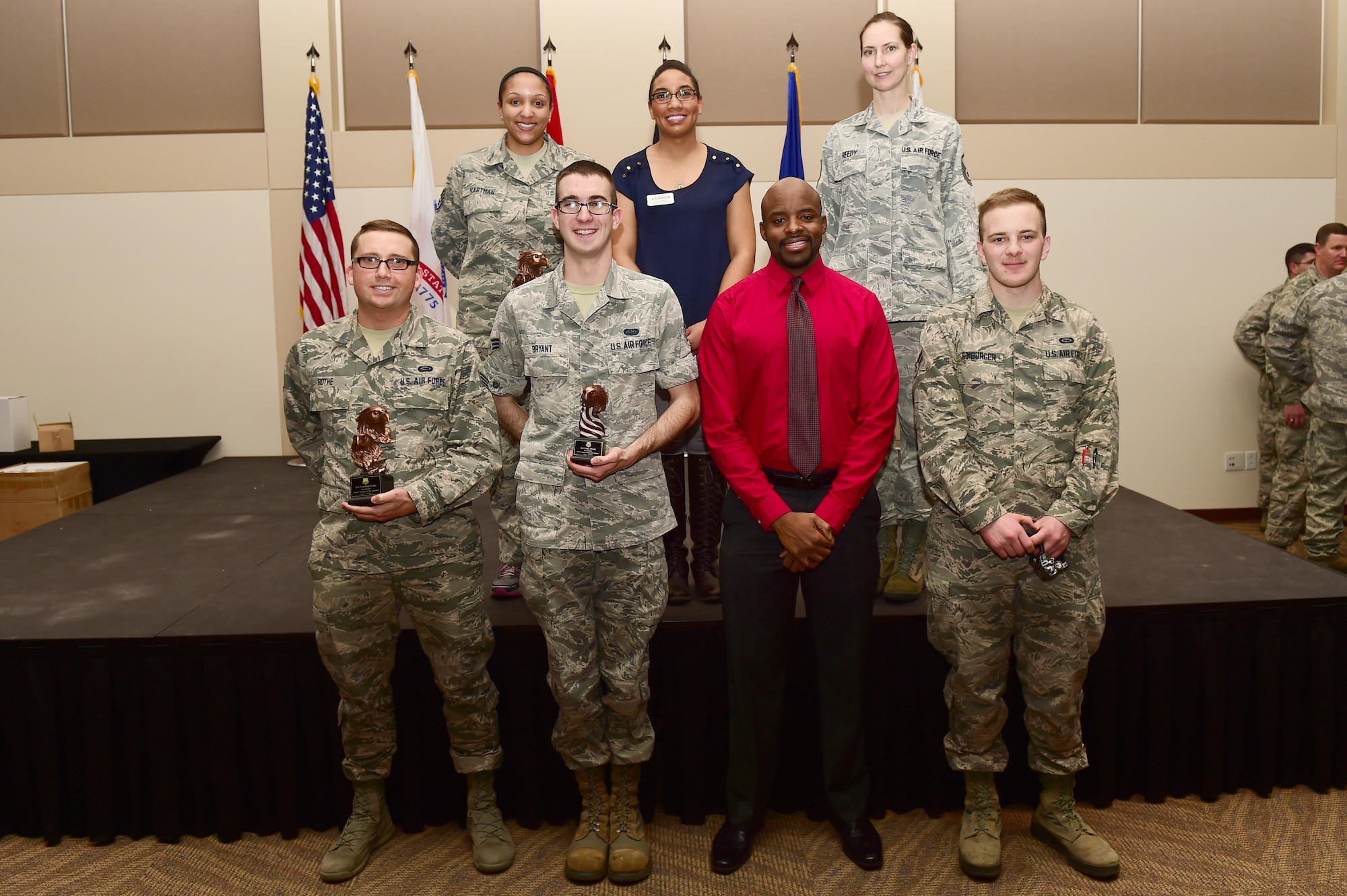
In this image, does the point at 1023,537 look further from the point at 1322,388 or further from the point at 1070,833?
the point at 1322,388

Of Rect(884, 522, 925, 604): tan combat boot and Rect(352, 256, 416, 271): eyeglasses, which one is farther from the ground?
Rect(352, 256, 416, 271): eyeglasses

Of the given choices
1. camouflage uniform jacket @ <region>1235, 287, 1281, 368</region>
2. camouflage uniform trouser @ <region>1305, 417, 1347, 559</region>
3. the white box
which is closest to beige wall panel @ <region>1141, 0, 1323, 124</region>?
camouflage uniform jacket @ <region>1235, 287, 1281, 368</region>

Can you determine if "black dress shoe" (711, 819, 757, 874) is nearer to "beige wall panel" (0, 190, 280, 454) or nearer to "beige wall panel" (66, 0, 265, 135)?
"beige wall panel" (0, 190, 280, 454)

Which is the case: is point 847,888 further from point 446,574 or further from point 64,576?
point 64,576

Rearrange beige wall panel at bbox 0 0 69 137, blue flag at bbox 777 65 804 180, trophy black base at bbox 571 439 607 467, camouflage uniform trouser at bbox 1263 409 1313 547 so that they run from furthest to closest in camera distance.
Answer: beige wall panel at bbox 0 0 69 137, camouflage uniform trouser at bbox 1263 409 1313 547, blue flag at bbox 777 65 804 180, trophy black base at bbox 571 439 607 467

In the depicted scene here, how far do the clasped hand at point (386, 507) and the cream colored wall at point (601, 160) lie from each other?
13.2ft

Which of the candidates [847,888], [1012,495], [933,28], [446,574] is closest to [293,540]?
[446,574]

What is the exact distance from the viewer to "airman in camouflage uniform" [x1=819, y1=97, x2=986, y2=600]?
280cm

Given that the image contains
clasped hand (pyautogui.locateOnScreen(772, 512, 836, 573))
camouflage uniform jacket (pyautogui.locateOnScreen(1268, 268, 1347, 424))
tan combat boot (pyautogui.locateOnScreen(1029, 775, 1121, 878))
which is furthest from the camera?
camouflage uniform jacket (pyautogui.locateOnScreen(1268, 268, 1347, 424))

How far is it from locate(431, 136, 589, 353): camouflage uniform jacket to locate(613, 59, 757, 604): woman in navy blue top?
28 centimetres

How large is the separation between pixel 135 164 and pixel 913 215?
5100 mm

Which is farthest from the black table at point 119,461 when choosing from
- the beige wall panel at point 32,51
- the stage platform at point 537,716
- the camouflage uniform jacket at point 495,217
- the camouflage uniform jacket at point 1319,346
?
the camouflage uniform jacket at point 1319,346

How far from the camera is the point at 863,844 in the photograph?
2436 millimetres

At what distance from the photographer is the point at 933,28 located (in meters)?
5.65
